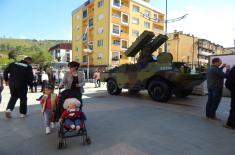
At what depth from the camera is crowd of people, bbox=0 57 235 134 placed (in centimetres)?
462

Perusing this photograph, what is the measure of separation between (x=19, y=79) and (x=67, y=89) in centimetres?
208

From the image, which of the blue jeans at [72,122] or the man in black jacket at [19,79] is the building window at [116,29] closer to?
the man in black jacket at [19,79]

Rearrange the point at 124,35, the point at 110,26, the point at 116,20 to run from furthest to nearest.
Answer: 1. the point at 124,35
2. the point at 116,20
3. the point at 110,26

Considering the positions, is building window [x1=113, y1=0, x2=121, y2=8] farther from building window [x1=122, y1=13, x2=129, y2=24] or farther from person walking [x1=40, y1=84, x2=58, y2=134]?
person walking [x1=40, y1=84, x2=58, y2=134]

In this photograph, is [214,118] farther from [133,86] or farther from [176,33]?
[176,33]

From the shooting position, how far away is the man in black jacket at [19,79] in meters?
6.05

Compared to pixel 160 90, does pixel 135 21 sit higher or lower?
higher

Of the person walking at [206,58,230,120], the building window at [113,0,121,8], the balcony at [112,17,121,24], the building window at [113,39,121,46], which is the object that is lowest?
the person walking at [206,58,230,120]

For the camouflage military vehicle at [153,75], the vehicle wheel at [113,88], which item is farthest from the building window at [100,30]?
the vehicle wheel at [113,88]

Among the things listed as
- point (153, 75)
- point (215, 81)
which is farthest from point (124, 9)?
point (215, 81)

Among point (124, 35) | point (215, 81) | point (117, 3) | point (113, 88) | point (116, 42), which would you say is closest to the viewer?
point (215, 81)

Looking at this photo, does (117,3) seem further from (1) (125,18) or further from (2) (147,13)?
(2) (147,13)

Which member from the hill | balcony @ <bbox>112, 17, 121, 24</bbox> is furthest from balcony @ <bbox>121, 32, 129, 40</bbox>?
the hill

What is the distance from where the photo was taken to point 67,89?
474 cm
